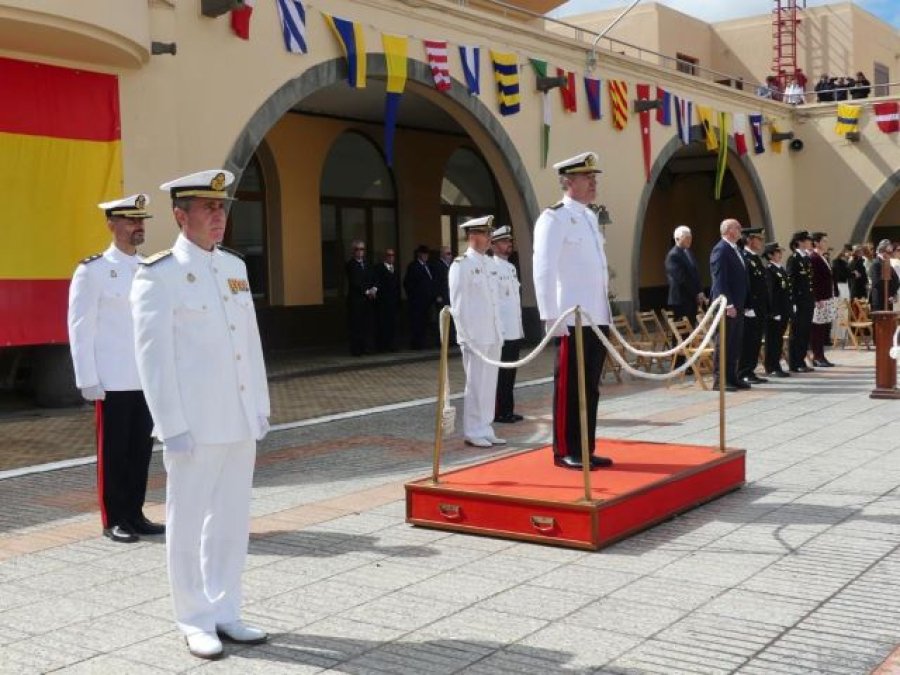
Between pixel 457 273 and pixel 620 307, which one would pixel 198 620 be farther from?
pixel 620 307

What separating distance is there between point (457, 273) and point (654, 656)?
199 inches

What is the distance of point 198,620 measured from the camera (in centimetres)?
409

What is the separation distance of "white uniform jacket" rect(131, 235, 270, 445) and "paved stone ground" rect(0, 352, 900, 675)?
0.85 metres

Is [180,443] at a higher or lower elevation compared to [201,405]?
lower

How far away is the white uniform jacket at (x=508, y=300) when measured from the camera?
31.0ft

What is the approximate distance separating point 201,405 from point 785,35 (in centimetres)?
2960

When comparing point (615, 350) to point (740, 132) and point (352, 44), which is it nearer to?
point (352, 44)

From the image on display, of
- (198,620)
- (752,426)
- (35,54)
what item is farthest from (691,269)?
(198,620)

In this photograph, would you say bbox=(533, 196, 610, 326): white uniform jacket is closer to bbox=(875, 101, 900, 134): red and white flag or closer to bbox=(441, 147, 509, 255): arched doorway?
bbox=(441, 147, 509, 255): arched doorway

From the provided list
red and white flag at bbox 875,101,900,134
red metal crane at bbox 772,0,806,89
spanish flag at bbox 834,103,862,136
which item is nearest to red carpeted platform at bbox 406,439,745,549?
red and white flag at bbox 875,101,900,134

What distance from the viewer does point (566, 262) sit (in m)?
6.57

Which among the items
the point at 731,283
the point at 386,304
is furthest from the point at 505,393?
the point at 386,304

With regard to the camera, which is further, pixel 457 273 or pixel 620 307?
pixel 620 307

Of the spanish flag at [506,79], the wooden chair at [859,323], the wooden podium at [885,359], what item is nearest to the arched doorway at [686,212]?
the wooden chair at [859,323]
